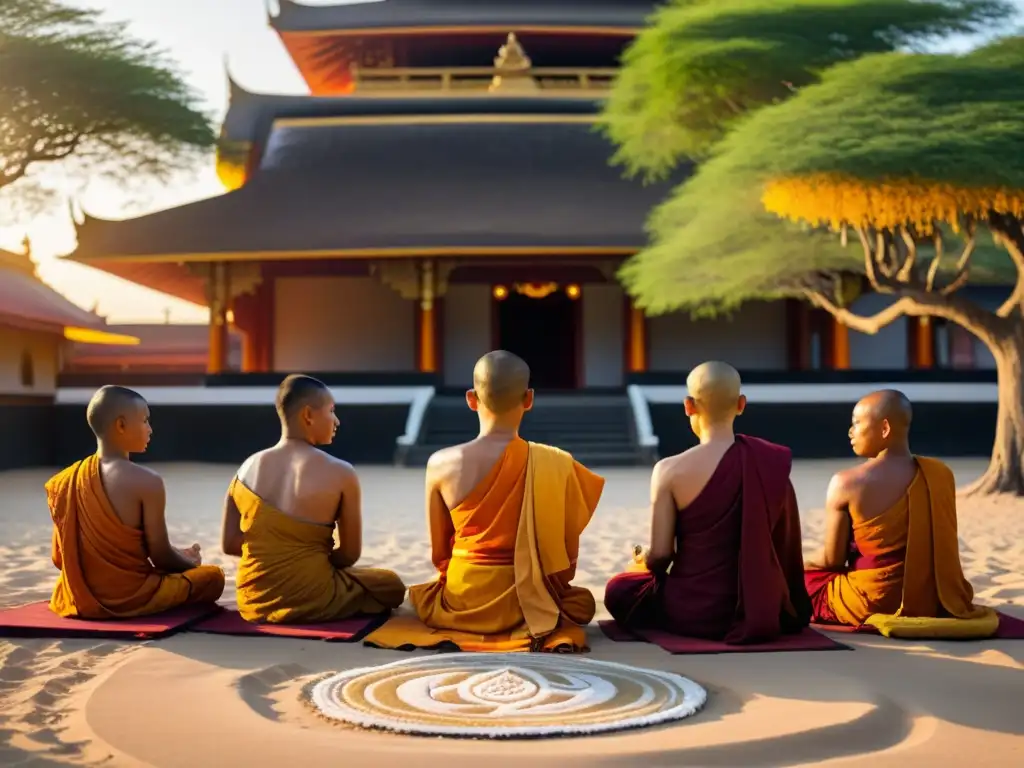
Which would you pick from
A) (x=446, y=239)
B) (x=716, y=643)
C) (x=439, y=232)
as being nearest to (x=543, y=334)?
(x=439, y=232)

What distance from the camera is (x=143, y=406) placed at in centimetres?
476

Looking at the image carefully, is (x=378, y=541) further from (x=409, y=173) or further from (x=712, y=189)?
(x=409, y=173)

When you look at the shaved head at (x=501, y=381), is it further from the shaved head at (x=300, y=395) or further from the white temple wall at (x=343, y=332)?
the white temple wall at (x=343, y=332)

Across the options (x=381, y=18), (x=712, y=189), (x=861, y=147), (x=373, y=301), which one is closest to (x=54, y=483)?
(x=861, y=147)

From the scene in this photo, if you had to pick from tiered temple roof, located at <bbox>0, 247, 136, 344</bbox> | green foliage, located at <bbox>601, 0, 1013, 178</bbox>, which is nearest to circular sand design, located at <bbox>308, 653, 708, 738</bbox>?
green foliage, located at <bbox>601, 0, 1013, 178</bbox>

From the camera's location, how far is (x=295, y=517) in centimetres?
470

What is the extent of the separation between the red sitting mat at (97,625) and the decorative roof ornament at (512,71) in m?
18.0

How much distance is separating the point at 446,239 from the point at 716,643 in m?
14.0

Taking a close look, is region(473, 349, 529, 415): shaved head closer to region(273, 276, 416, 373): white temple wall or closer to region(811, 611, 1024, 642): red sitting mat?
region(811, 611, 1024, 642): red sitting mat

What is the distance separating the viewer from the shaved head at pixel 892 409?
4.61 meters

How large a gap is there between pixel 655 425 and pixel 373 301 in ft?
20.0

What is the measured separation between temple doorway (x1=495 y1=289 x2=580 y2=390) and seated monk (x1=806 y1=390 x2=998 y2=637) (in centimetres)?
1636

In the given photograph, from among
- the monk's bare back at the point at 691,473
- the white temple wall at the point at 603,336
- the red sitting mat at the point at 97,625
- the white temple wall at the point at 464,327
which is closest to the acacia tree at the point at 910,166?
the monk's bare back at the point at 691,473

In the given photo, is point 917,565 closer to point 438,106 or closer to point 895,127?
point 895,127
